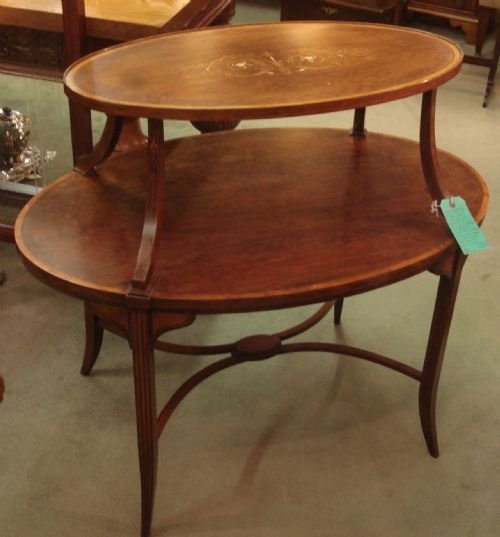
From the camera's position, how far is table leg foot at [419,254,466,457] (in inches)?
62.8

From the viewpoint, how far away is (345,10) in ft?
14.1

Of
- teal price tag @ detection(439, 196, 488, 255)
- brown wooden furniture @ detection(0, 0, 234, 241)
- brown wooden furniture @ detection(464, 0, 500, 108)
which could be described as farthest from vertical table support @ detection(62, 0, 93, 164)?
brown wooden furniture @ detection(464, 0, 500, 108)

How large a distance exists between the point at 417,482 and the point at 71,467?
79 centimetres

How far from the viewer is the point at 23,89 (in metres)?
2.70

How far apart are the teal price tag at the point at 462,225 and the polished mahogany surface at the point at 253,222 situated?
3 centimetres

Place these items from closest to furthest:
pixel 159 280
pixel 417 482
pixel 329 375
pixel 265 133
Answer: pixel 159 280 < pixel 417 482 < pixel 265 133 < pixel 329 375

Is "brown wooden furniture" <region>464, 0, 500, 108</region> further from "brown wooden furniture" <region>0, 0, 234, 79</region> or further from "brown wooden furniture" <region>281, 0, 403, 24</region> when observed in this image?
"brown wooden furniture" <region>0, 0, 234, 79</region>

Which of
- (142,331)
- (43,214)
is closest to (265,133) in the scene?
(43,214)

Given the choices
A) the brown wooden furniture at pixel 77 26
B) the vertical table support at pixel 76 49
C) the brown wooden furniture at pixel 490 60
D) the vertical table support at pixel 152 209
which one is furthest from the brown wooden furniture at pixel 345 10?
the vertical table support at pixel 152 209

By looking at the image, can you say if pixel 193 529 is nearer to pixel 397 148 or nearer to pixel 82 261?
pixel 82 261

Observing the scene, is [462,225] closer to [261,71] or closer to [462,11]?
[261,71]

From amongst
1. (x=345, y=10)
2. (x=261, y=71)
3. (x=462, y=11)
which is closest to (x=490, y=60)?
(x=462, y=11)

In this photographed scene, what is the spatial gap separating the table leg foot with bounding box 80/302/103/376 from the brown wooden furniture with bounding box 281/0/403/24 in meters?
2.94

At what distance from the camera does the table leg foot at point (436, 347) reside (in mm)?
1596
